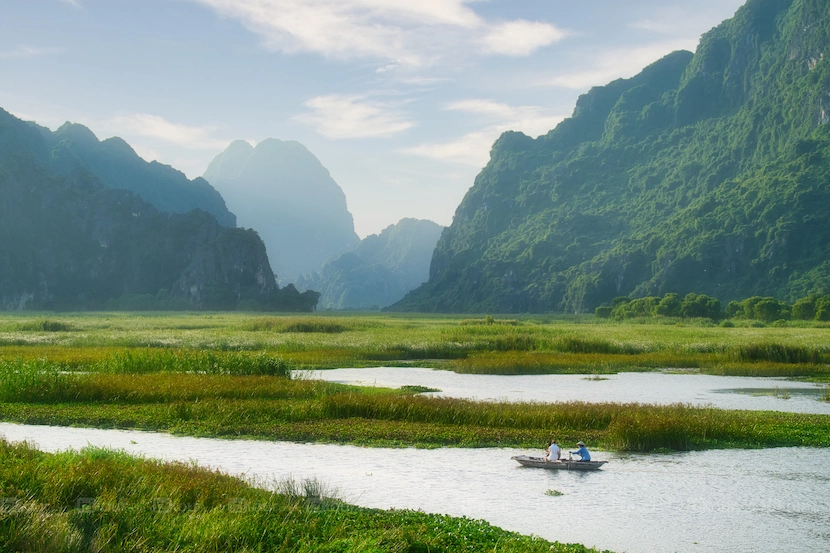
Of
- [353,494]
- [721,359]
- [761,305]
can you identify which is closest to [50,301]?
[761,305]

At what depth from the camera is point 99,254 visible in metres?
195

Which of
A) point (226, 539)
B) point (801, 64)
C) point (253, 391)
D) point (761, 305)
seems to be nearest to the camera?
point (226, 539)

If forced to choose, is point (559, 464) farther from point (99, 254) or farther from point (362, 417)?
point (99, 254)

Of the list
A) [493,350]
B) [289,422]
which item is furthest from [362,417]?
[493,350]

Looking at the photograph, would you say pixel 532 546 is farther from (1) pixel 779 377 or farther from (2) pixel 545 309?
(2) pixel 545 309

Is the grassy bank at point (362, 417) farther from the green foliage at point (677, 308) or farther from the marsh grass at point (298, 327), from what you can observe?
the green foliage at point (677, 308)

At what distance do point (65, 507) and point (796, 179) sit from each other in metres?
170

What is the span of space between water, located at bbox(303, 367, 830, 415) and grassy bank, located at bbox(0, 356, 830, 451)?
361 cm

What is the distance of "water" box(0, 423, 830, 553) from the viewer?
38.8 ft

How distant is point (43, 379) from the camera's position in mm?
25531

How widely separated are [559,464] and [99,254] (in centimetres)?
20172

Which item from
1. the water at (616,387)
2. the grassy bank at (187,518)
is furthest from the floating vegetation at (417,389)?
the grassy bank at (187,518)

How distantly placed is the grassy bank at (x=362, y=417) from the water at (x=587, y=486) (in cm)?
93

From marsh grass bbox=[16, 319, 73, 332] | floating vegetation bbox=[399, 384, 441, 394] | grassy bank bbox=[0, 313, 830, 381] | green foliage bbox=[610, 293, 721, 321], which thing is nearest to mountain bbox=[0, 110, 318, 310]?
green foliage bbox=[610, 293, 721, 321]
